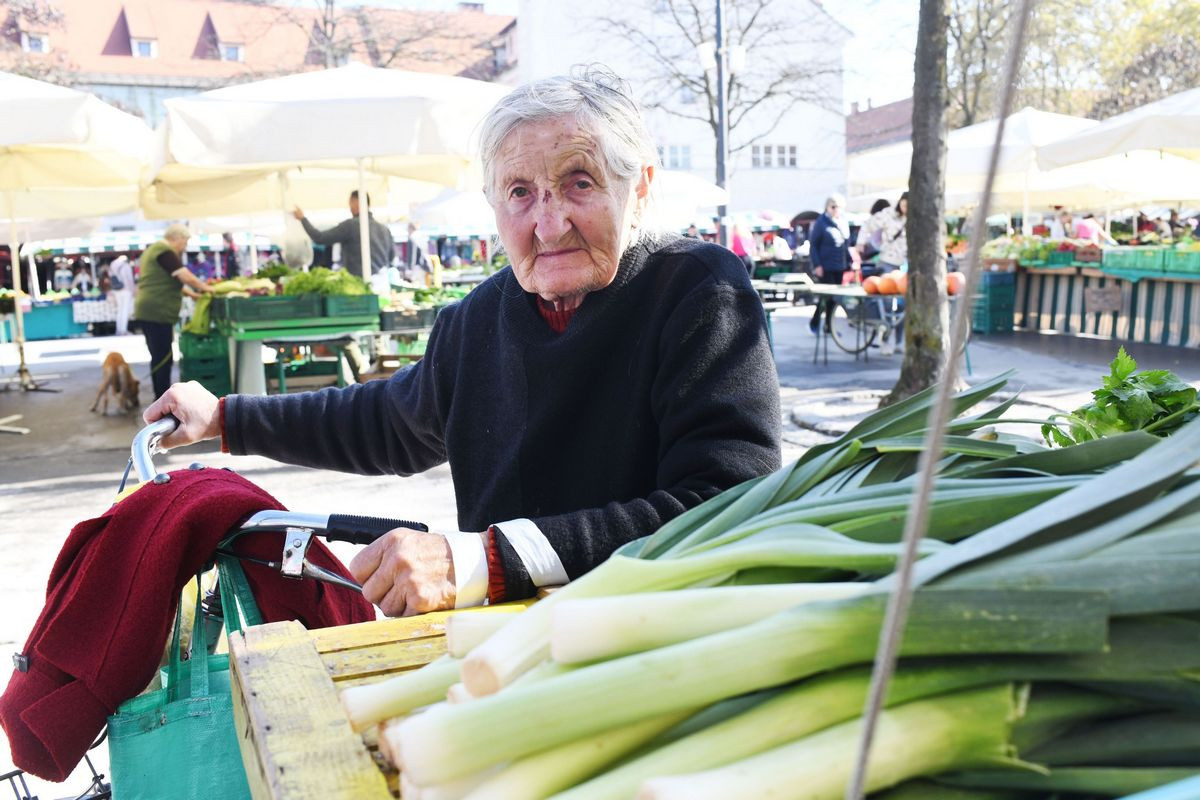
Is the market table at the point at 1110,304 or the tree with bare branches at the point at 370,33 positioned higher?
the tree with bare branches at the point at 370,33

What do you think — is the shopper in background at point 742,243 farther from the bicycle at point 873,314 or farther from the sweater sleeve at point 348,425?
the sweater sleeve at point 348,425

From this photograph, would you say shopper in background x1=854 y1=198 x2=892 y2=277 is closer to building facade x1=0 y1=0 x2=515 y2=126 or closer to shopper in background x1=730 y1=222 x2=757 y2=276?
shopper in background x1=730 y1=222 x2=757 y2=276

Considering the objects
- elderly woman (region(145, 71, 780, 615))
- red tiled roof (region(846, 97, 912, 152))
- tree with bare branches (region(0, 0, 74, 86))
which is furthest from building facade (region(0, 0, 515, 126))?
elderly woman (region(145, 71, 780, 615))

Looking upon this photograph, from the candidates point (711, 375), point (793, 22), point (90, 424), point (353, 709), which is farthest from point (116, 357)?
point (793, 22)

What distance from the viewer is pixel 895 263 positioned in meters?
14.3

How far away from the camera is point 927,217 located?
8.45m

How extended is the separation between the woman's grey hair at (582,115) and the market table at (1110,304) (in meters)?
12.5

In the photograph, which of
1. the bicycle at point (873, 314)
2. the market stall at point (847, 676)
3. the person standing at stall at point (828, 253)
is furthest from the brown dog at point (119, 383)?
the market stall at point (847, 676)

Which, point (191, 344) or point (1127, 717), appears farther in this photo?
point (191, 344)

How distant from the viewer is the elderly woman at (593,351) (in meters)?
1.98

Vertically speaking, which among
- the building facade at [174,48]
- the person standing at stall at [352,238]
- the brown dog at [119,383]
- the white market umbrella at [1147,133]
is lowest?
the brown dog at [119,383]

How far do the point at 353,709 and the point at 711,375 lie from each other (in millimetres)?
1099

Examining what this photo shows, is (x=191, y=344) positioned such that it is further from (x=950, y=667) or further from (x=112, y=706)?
(x=950, y=667)

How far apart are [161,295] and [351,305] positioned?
3.18m
